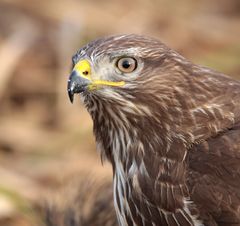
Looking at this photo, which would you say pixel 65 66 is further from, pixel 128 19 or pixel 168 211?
pixel 168 211

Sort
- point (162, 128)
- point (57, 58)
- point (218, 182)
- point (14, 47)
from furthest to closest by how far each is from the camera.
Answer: point (57, 58) < point (14, 47) < point (162, 128) < point (218, 182)

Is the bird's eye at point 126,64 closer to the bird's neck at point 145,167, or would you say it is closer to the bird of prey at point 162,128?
the bird of prey at point 162,128

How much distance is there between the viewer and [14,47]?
10.2m

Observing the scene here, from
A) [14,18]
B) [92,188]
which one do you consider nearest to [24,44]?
[14,18]

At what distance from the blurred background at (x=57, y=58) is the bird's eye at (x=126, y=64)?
3.01 m

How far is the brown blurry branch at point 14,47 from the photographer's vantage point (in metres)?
9.75

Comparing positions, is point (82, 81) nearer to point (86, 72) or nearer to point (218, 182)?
point (86, 72)

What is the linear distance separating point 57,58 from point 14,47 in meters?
0.44

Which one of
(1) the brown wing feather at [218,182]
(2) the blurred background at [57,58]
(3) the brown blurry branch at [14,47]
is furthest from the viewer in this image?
(3) the brown blurry branch at [14,47]

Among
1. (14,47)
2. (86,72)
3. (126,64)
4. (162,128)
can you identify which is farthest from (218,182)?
(14,47)

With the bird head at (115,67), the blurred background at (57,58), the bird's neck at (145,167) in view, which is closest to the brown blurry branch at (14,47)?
the blurred background at (57,58)

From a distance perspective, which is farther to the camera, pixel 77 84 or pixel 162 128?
pixel 162 128

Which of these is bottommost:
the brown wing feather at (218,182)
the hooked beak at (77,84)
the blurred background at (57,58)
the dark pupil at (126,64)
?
the brown wing feather at (218,182)

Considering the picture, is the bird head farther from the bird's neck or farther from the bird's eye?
the bird's neck
